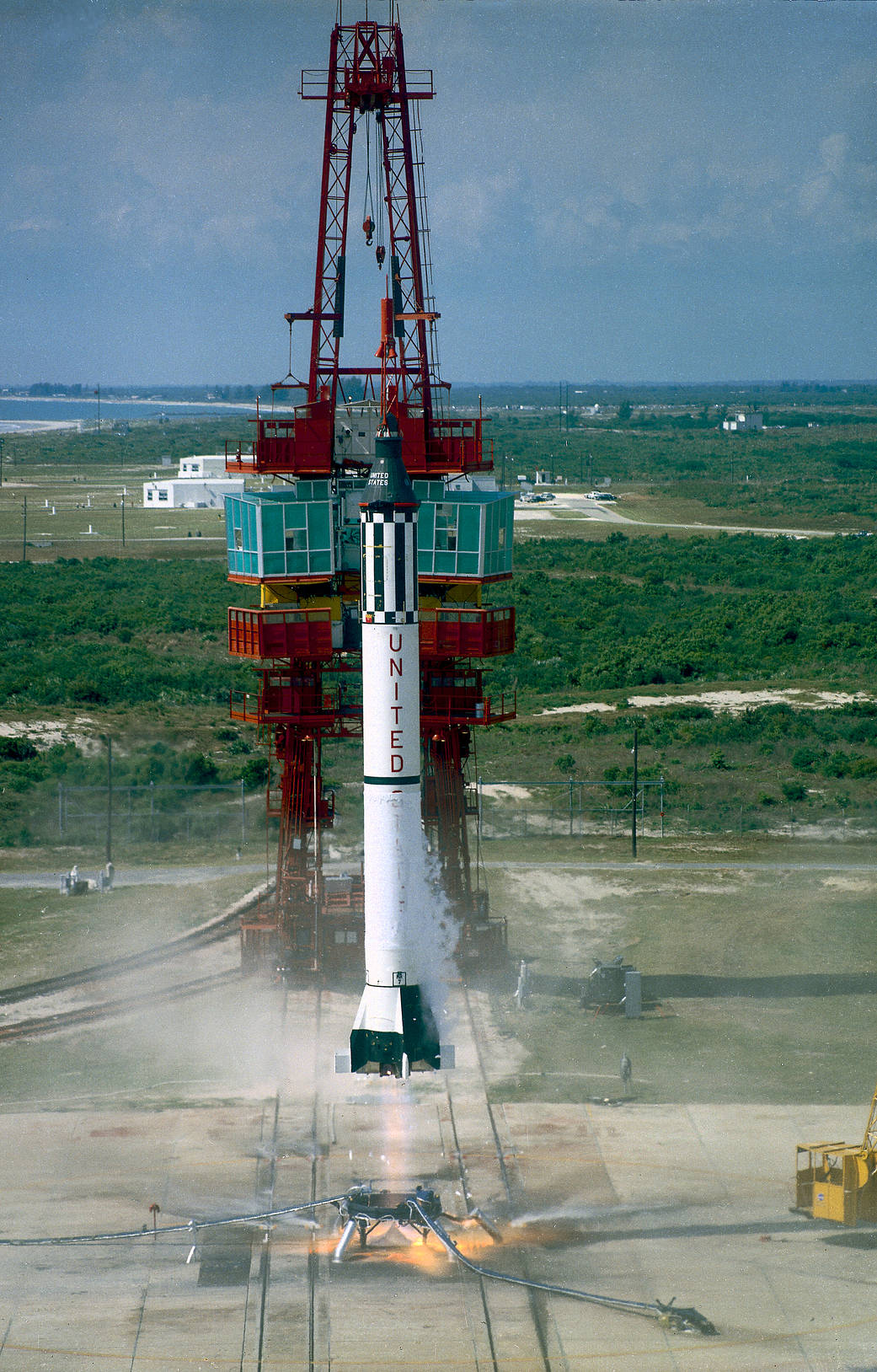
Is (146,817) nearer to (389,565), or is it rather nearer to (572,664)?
(389,565)

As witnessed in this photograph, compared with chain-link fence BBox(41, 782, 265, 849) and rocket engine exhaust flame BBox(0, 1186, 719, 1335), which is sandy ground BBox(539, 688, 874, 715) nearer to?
chain-link fence BBox(41, 782, 265, 849)

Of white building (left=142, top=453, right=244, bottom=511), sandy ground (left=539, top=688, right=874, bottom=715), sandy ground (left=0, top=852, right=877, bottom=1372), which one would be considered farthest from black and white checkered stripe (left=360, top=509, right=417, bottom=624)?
white building (left=142, top=453, right=244, bottom=511)

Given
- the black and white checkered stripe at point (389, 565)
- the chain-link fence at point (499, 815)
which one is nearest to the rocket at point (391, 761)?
the black and white checkered stripe at point (389, 565)

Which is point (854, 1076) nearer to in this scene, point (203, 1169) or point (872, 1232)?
point (872, 1232)

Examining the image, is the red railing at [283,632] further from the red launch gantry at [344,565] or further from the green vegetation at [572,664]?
the green vegetation at [572,664]

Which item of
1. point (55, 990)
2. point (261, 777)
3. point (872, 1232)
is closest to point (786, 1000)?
point (872, 1232)

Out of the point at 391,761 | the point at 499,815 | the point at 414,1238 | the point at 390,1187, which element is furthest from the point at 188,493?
the point at 414,1238
